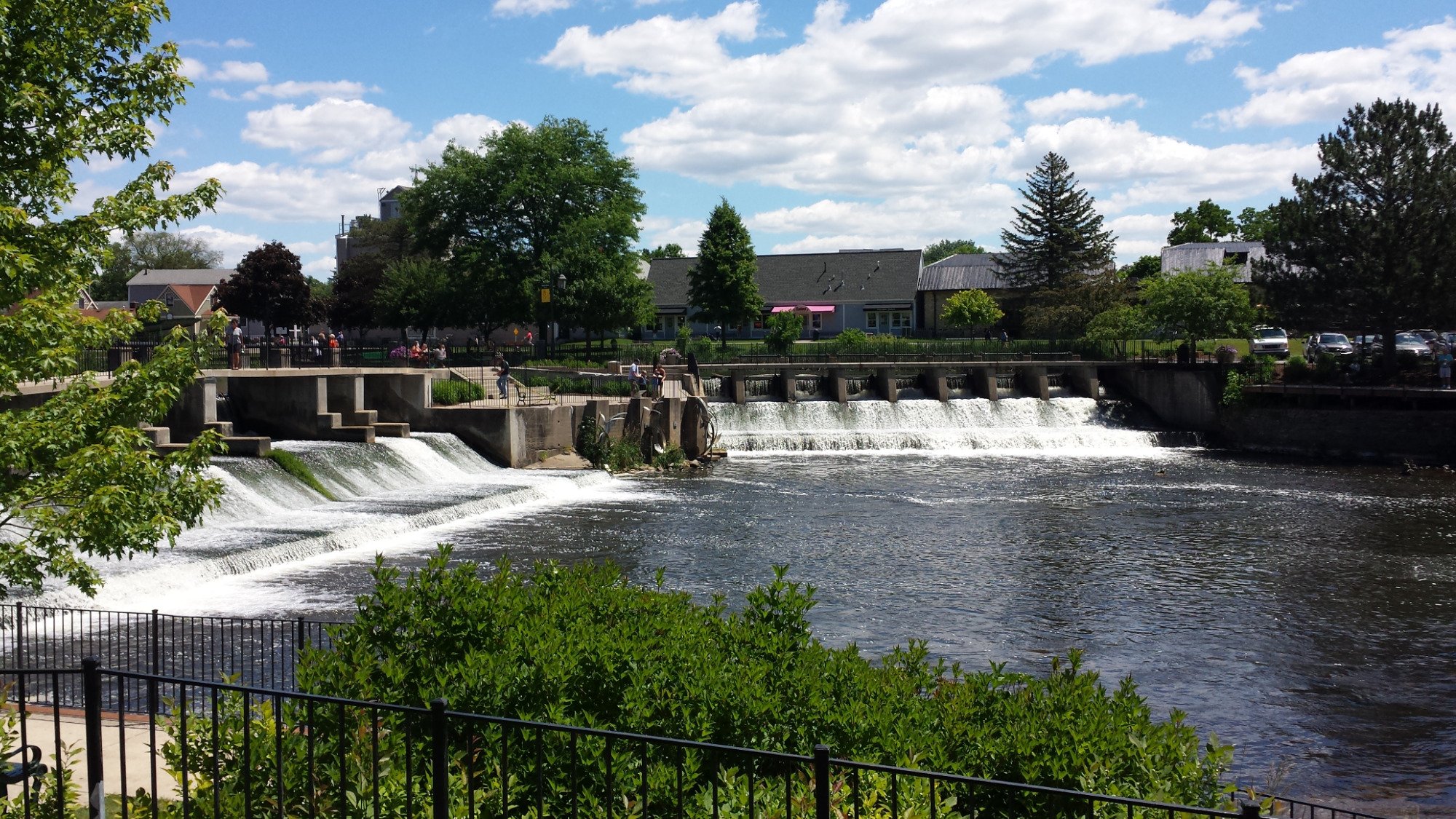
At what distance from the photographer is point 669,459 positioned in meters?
39.2

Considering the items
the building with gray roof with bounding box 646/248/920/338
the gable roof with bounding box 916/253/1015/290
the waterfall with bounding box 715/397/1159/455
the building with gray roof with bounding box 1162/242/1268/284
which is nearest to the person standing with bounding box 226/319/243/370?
the waterfall with bounding box 715/397/1159/455

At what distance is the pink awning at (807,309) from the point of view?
84875 mm

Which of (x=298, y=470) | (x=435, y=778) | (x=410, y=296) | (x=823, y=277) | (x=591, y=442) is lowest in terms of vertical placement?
(x=591, y=442)

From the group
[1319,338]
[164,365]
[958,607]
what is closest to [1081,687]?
[164,365]

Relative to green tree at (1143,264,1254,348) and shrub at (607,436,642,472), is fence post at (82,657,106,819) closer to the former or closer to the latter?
shrub at (607,436,642,472)

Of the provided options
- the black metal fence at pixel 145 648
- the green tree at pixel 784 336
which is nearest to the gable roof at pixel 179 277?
the green tree at pixel 784 336

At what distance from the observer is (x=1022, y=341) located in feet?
199

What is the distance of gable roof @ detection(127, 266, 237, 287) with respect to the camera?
11788cm

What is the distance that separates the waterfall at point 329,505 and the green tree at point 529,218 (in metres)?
28.3

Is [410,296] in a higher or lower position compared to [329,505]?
higher

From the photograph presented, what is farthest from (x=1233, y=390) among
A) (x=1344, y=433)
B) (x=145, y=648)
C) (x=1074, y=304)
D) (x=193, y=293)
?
(x=193, y=293)

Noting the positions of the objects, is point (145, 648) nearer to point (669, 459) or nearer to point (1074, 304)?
point (669, 459)

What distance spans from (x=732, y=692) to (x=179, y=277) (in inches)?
4963

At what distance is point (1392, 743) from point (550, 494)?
70.7ft
